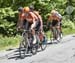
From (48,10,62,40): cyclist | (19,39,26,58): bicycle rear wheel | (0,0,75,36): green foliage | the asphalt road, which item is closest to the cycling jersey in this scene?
(19,39,26,58): bicycle rear wheel

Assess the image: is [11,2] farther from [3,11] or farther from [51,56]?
[51,56]

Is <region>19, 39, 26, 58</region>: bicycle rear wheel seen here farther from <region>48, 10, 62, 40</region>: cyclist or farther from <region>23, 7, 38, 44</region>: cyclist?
<region>48, 10, 62, 40</region>: cyclist

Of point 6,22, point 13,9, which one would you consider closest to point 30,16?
point 6,22

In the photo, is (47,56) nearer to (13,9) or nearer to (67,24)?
(13,9)

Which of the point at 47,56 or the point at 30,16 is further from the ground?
the point at 30,16

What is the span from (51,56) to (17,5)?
14.1 m

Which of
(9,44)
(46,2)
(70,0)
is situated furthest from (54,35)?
(70,0)

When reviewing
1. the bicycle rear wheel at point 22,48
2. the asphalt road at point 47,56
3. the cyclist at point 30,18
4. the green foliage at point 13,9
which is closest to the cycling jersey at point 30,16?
the cyclist at point 30,18

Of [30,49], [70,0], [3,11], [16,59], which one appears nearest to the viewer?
[16,59]

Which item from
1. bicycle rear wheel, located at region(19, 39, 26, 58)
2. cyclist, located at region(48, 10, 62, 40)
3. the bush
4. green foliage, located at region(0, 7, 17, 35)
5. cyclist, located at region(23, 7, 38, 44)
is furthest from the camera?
the bush

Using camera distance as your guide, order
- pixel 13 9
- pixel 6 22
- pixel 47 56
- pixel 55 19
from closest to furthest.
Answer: pixel 47 56
pixel 55 19
pixel 6 22
pixel 13 9

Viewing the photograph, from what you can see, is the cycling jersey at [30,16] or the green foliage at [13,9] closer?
the cycling jersey at [30,16]

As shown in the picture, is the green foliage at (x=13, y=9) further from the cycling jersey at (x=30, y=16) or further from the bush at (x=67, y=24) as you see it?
the cycling jersey at (x=30, y=16)

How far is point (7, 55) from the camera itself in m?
15.9
